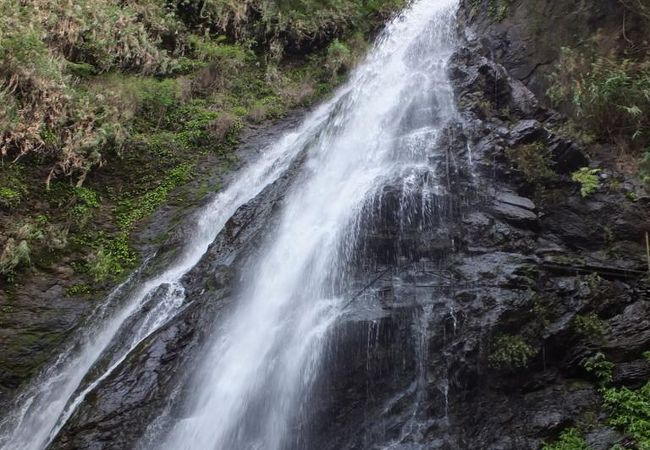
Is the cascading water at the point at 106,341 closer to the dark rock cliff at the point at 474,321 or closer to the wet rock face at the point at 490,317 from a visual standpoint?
the dark rock cliff at the point at 474,321

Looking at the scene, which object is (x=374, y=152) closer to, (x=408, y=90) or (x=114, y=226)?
(x=408, y=90)

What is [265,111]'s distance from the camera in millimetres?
14531

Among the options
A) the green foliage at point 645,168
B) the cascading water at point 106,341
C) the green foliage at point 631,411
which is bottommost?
the green foliage at point 631,411

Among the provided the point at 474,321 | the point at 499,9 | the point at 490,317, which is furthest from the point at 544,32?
the point at 474,321

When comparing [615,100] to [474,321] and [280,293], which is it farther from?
[280,293]

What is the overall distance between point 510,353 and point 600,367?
120 centimetres

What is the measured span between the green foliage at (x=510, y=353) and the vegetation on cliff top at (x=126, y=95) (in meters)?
7.34

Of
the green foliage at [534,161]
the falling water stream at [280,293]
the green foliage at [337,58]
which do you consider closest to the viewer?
the falling water stream at [280,293]

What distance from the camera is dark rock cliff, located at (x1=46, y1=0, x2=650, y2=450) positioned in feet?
21.5

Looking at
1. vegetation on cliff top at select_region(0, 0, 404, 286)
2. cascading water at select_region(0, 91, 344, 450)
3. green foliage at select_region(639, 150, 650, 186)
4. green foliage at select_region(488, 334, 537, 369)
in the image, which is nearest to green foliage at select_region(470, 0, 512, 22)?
vegetation on cliff top at select_region(0, 0, 404, 286)

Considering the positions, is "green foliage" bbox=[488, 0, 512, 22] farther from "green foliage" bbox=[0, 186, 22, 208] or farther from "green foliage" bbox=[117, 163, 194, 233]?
"green foliage" bbox=[0, 186, 22, 208]

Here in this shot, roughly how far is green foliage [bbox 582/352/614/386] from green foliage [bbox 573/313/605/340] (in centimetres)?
29

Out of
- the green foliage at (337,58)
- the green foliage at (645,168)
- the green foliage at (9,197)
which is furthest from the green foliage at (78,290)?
the green foliage at (645,168)

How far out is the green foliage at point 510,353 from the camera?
22.0ft
